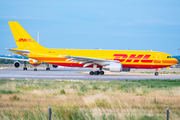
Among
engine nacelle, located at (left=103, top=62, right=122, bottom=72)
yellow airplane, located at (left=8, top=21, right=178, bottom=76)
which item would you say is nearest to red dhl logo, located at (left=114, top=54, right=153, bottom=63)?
yellow airplane, located at (left=8, top=21, right=178, bottom=76)

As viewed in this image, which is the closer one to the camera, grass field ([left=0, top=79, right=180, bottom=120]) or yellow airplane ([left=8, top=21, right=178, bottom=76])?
grass field ([left=0, top=79, right=180, bottom=120])

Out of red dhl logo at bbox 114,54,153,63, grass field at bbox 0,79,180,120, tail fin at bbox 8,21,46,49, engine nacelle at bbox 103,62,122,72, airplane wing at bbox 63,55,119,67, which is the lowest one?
grass field at bbox 0,79,180,120

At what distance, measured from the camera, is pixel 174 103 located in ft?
41.6

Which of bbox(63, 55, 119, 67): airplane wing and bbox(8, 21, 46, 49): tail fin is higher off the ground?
bbox(8, 21, 46, 49): tail fin

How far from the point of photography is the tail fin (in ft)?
126

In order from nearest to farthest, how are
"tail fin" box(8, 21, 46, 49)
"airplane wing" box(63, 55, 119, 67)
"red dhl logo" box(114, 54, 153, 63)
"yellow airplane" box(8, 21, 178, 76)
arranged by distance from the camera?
1. "airplane wing" box(63, 55, 119, 67)
2. "yellow airplane" box(8, 21, 178, 76)
3. "red dhl logo" box(114, 54, 153, 63)
4. "tail fin" box(8, 21, 46, 49)

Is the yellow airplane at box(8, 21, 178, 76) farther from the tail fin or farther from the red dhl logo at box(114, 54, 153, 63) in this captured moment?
the tail fin

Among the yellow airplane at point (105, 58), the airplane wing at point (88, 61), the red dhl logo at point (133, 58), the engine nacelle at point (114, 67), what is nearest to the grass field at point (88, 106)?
the engine nacelle at point (114, 67)

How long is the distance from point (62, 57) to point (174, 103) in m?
24.7

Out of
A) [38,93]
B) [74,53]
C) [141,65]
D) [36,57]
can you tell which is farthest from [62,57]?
[38,93]

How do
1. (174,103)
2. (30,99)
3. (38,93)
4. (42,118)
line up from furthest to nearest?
(38,93), (30,99), (174,103), (42,118)

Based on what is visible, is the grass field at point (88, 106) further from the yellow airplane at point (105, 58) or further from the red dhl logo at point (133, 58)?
the red dhl logo at point (133, 58)

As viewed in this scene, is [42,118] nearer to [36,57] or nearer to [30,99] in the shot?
[30,99]

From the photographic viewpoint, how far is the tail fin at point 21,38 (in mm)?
38281
